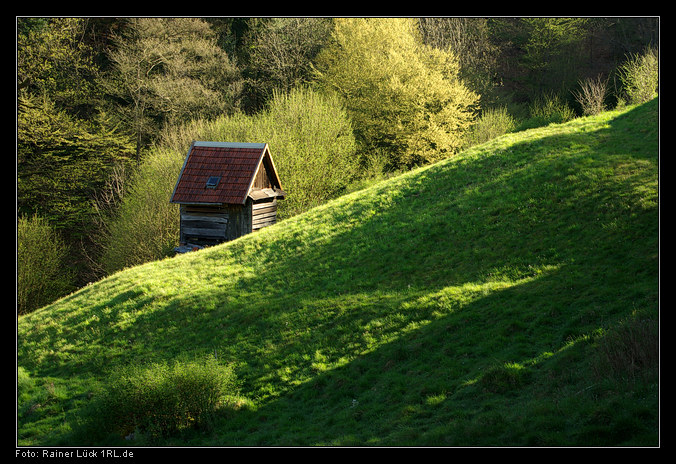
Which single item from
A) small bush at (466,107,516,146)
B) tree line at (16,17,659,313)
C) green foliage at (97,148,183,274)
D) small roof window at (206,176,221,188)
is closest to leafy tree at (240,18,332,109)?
tree line at (16,17,659,313)

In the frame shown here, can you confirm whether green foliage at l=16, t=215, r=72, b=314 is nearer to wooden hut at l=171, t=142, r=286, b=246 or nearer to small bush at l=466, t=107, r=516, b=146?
wooden hut at l=171, t=142, r=286, b=246

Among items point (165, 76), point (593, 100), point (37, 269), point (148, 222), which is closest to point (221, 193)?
point (148, 222)

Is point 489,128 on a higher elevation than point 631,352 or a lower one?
higher

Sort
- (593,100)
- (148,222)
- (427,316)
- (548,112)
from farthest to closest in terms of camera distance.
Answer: (548,112) → (593,100) → (148,222) → (427,316)

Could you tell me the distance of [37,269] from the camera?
35.2 m

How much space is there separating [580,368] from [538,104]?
4298 centimetres

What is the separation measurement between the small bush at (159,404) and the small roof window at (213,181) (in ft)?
53.8

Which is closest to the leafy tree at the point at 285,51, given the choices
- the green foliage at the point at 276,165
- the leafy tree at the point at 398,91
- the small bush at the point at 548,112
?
the leafy tree at the point at 398,91

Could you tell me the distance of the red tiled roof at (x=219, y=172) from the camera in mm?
26484

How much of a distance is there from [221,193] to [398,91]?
61.0ft

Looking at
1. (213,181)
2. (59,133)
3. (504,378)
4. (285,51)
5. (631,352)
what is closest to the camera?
(631,352)

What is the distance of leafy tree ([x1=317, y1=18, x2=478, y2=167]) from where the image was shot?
4041cm

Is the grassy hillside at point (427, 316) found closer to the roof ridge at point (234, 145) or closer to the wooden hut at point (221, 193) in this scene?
the wooden hut at point (221, 193)

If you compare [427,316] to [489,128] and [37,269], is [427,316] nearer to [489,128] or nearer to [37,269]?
[37,269]
